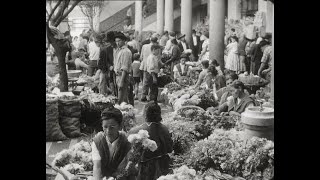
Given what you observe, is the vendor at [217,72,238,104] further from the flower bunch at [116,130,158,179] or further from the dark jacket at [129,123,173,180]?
the flower bunch at [116,130,158,179]

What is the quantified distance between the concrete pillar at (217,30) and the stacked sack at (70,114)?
2.03 metres

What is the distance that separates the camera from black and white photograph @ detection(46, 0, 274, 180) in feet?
32.0

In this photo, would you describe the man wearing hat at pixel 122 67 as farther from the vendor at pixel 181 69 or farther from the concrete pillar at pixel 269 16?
the concrete pillar at pixel 269 16

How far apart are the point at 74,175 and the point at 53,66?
139 centimetres

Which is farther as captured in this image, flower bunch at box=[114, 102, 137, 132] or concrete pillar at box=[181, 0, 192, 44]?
concrete pillar at box=[181, 0, 192, 44]

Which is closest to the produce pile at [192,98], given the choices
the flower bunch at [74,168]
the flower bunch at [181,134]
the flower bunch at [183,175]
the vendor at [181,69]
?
the vendor at [181,69]

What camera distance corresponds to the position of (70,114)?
35.0 feet

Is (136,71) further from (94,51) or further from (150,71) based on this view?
(94,51)

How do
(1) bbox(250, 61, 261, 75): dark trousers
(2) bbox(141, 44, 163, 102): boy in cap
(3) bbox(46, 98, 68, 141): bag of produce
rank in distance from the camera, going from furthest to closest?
(2) bbox(141, 44, 163, 102): boy in cap, (1) bbox(250, 61, 261, 75): dark trousers, (3) bbox(46, 98, 68, 141): bag of produce

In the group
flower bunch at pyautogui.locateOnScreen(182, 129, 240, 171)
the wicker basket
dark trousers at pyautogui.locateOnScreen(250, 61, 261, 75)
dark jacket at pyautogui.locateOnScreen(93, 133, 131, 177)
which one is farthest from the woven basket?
dark jacket at pyautogui.locateOnScreen(93, 133, 131, 177)

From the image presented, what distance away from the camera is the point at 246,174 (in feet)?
32.3

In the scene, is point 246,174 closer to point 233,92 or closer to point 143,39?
point 233,92

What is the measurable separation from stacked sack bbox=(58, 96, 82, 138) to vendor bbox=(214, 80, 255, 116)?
192cm

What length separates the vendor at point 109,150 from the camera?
966 centimetres
